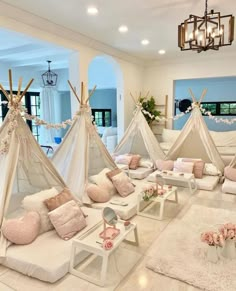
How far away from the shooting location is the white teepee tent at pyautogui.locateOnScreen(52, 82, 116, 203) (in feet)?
14.3

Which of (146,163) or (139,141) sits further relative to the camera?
(139,141)

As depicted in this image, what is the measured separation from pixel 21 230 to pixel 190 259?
1.93 m

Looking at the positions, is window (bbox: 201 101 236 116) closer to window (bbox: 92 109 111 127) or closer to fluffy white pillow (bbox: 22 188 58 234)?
window (bbox: 92 109 111 127)

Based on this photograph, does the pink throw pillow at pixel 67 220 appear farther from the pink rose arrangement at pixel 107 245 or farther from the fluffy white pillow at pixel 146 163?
the fluffy white pillow at pixel 146 163

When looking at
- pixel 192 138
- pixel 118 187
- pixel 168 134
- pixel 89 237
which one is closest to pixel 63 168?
pixel 118 187

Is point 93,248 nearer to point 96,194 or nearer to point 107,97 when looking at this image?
point 96,194

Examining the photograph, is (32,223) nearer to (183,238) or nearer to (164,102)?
(183,238)

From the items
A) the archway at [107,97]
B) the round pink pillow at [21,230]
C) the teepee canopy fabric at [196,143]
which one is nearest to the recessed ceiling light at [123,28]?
the archway at [107,97]

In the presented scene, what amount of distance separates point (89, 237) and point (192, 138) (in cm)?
430

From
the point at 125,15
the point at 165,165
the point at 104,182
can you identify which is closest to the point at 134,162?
the point at 165,165

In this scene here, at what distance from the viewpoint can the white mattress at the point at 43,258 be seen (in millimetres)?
2498

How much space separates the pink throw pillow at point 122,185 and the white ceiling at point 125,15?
2.77 metres

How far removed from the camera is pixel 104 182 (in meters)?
4.43

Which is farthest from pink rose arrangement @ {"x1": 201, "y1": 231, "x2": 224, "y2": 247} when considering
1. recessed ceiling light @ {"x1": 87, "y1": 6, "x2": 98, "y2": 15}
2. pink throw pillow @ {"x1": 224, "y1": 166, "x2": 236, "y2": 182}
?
recessed ceiling light @ {"x1": 87, "y1": 6, "x2": 98, "y2": 15}
